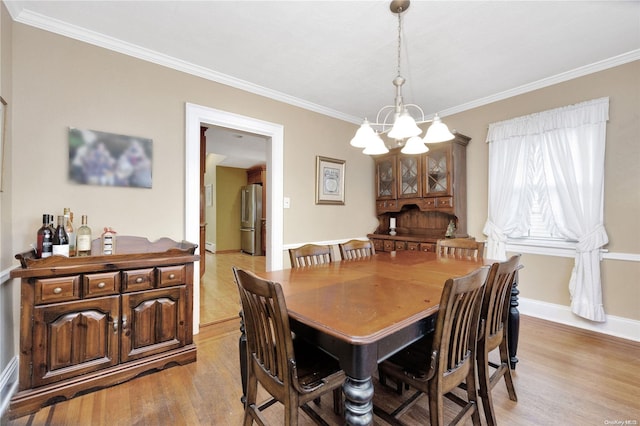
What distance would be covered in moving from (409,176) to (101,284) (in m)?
3.62

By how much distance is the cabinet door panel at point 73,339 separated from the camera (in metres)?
1.67

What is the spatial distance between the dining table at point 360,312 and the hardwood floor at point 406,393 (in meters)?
0.48

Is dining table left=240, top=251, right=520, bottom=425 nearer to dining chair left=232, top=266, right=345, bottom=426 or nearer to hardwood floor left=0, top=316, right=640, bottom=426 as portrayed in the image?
dining chair left=232, top=266, right=345, bottom=426

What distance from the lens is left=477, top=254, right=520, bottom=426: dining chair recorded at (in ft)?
4.73

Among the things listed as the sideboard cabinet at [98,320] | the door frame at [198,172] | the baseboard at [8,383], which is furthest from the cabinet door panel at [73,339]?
the door frame at [198,172]

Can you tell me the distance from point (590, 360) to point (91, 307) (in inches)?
148

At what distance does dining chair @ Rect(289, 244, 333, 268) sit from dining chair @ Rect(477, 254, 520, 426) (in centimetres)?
117

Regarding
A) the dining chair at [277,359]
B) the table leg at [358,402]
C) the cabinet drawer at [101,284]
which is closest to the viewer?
the table leg at [358,402]

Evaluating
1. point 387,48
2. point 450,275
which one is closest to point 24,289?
point 450,275

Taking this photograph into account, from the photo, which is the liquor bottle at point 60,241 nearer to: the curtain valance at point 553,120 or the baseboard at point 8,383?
the baseboard at point 8,383

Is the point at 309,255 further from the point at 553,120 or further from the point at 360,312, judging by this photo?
the point at 553,120

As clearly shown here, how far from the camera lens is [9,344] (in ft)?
5.96

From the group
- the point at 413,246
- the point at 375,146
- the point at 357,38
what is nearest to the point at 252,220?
the point at 413,246

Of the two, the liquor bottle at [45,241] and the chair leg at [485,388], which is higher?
the liquor bottle at [45,241]
